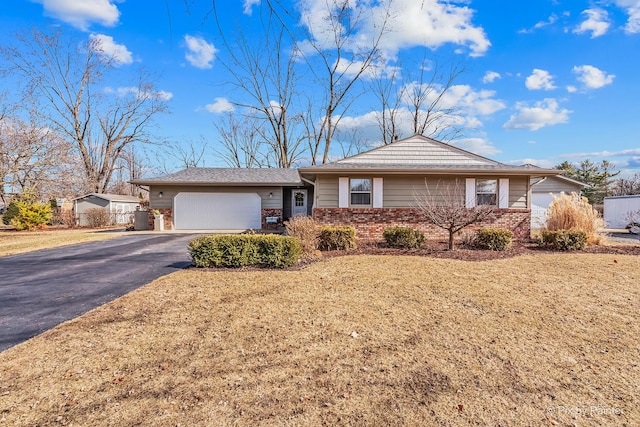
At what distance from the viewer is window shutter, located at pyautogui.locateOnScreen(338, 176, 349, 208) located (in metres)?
11.3

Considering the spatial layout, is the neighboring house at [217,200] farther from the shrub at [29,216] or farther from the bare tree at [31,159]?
the shrub at [29,216]

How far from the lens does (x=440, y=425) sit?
7.36 feet

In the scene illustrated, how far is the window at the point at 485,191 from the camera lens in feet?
38.1

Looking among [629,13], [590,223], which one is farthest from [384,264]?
[590,223]

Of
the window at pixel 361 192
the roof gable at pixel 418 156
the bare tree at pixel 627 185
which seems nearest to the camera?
the window at pixel 361 192

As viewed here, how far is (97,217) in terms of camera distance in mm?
20969

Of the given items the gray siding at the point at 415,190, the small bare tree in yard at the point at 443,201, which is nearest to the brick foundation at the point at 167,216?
the gray siding at the point at 415,190

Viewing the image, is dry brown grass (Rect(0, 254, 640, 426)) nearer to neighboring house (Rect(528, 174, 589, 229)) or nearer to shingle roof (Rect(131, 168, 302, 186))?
shingle roof (Rect(131, 168, 302, 186))

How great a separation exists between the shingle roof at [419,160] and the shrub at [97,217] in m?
17.4

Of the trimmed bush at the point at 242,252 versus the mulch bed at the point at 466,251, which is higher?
the trimmed bush at the point at 242,252

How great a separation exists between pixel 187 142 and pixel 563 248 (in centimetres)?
3193

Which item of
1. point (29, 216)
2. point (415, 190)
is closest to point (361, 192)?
point (415, 190)

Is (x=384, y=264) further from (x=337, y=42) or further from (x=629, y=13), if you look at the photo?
(x=337, y=42)

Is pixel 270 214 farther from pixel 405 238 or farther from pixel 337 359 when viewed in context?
pixel 337 359
